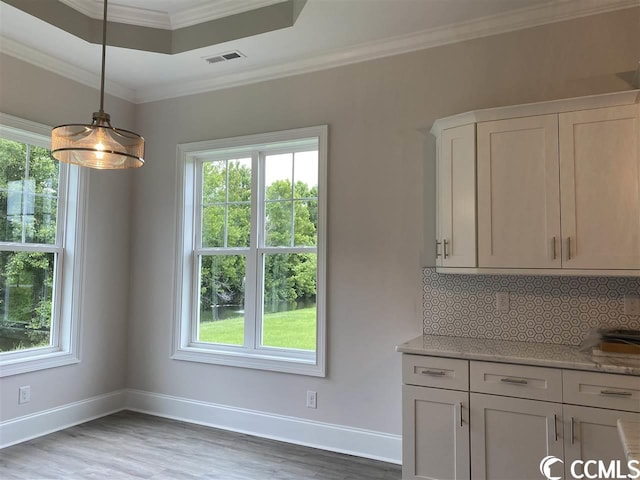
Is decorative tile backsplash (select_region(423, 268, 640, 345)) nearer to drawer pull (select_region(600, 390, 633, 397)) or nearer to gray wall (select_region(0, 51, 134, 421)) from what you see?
drawer pull (select_region(600, 390, 633, 397))

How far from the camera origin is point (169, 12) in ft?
11.0

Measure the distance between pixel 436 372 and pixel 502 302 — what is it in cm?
72

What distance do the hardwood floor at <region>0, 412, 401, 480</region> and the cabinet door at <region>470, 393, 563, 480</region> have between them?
711 mm

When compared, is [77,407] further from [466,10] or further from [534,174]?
[466,10]

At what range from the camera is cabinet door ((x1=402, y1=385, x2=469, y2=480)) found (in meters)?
2.43

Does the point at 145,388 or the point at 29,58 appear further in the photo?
the point at 145,388

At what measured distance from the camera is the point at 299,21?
299 cm

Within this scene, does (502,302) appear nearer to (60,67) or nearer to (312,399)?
(312,399)

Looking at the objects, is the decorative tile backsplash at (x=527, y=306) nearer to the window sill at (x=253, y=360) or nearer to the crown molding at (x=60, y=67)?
the window sill at (x=253, y=360)

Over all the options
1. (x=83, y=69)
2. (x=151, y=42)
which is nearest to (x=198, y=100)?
(x=151, y=42)

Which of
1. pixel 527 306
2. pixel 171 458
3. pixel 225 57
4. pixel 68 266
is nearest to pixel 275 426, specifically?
pixel 171 458

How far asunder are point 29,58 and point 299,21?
216 centimetres

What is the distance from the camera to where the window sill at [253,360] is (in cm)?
341

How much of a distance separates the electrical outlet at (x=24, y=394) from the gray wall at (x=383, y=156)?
1.25 metres
